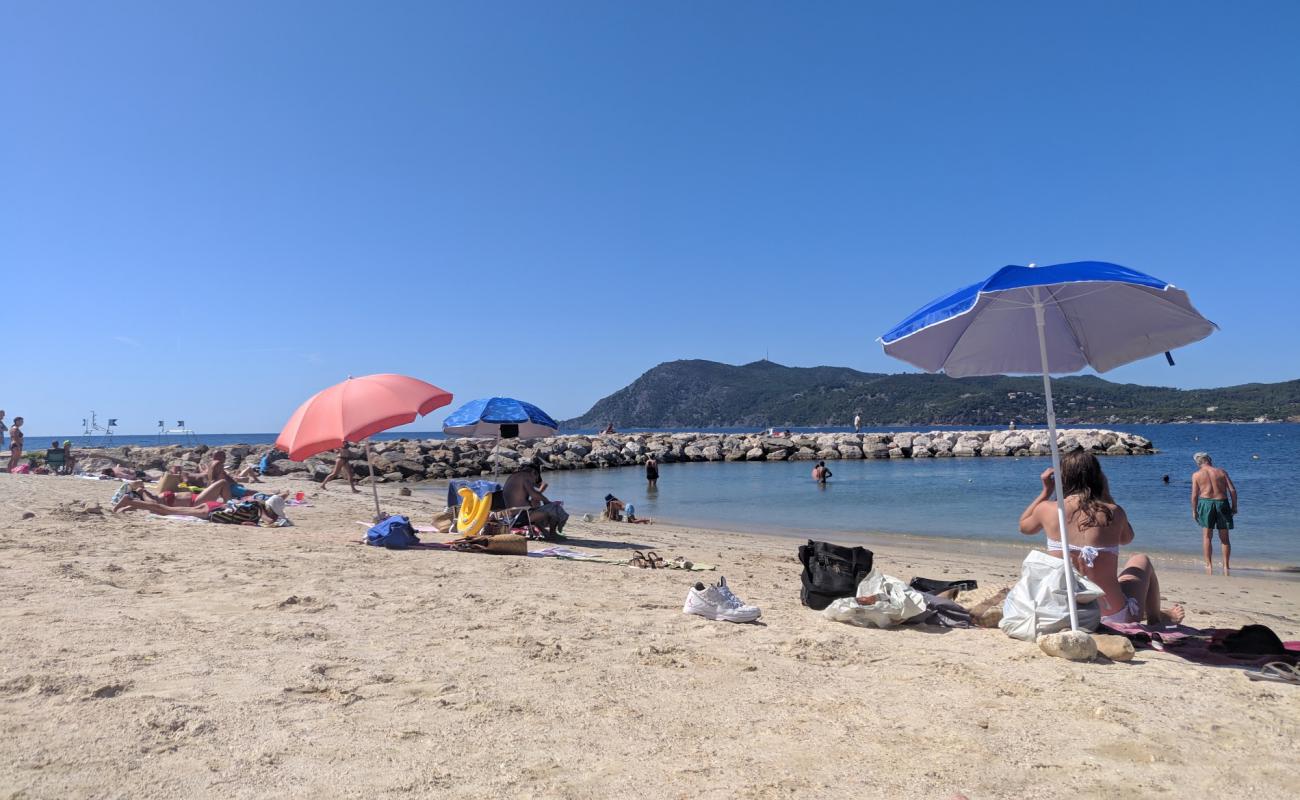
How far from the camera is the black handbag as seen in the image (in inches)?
243

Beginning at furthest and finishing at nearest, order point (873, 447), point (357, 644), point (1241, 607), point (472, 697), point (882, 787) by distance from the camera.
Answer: point (873, 447) → point (1241, 607) → point (357, 644) → point (472, 697) → point (882, 787)

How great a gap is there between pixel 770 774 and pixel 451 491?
373 inches

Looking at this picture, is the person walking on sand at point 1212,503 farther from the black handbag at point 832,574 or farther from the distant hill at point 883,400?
the distant hill at point 883,400

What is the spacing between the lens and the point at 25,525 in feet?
29.1

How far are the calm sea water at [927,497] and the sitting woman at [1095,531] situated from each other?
330 inches

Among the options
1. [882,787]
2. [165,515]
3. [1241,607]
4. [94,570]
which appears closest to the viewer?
[882,787]

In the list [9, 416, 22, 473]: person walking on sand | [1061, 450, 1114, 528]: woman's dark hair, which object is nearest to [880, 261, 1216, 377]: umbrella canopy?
[1061, 450, 1114, 528]: woman's dark hair

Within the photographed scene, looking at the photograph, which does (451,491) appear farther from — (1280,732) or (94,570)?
(1280,732)

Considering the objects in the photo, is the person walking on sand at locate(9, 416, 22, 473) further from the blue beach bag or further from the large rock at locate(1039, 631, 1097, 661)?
the large rock at locate(1039, 631, 1097, 661)

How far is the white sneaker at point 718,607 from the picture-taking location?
5.57 metres

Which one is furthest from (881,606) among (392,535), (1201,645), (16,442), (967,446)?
(967,446)

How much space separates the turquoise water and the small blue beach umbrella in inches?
333

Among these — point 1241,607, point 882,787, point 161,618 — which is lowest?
point 1241,607

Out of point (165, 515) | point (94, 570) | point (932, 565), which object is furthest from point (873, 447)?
point (94, 570)
